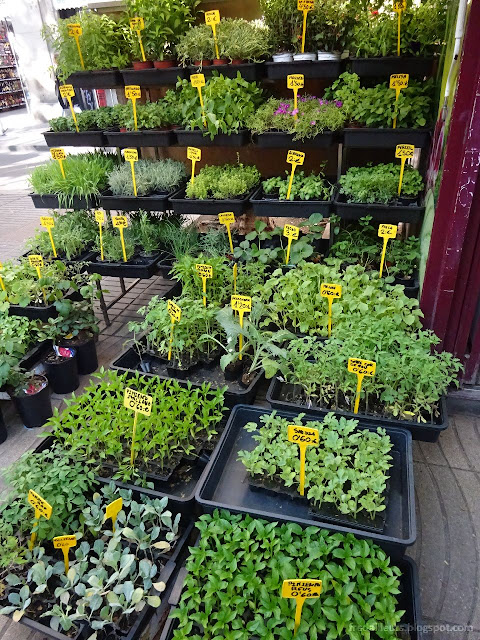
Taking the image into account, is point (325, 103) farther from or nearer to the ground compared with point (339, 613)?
farther from the ground

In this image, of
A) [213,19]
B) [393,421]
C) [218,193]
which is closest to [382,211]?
[218,193]

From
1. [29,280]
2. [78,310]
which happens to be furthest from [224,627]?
[29,280]

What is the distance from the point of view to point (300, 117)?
315 cm

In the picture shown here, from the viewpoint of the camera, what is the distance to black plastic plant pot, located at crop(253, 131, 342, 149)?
314 centimetres

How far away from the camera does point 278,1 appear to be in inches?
124

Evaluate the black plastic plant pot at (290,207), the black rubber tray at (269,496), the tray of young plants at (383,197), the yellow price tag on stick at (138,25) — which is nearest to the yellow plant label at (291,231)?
the black plastic plant pot at (290,207)

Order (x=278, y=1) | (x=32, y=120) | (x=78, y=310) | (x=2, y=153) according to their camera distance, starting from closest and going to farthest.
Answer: (x=278, y=1), (x=78, y=310), (x=2, y=153), (x=32, y=120)

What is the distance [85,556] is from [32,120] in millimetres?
14842

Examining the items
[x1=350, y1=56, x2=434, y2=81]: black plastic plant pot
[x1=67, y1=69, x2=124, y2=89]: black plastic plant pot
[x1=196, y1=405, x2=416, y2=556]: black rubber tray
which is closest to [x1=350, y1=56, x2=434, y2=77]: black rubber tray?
[x1=350, y1=56, x2=434, y2=81]: black plastic plant pot

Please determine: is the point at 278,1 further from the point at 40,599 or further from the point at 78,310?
the point at 40,599

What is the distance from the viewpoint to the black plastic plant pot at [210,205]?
3.37m

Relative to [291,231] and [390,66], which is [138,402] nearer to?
[291,231]

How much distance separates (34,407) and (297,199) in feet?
7.29

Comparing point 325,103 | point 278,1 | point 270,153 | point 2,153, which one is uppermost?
point 278,1
